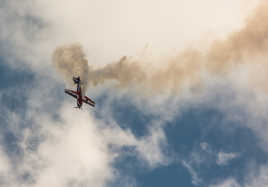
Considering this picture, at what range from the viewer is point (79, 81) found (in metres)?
126

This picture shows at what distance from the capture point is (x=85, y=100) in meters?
137

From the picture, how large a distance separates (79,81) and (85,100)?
44.5 ft

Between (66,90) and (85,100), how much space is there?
30.7 ft

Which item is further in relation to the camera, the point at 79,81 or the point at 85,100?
the point at 85,100

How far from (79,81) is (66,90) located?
10.7 m

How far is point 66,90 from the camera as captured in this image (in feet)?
439
